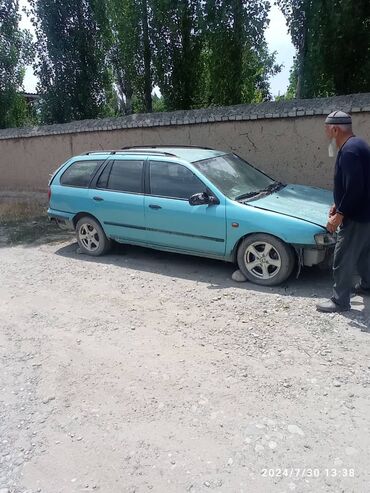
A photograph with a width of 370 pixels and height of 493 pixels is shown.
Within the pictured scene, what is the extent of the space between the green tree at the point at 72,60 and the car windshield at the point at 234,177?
7.14 metres

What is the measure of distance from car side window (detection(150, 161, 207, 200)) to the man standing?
178 centimetres

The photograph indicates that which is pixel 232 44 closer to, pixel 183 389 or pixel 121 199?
pixel 121 199

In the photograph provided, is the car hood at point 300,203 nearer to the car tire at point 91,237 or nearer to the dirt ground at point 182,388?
the dirt ground at point 182,388

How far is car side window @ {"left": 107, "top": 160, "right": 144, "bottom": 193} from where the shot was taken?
6.12m

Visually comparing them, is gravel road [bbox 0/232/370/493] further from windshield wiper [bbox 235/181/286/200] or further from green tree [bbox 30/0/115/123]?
green tree [bbox 30/0/115/123]

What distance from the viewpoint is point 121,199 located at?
20.4 ft

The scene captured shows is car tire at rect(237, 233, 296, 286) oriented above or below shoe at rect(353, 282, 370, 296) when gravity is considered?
above

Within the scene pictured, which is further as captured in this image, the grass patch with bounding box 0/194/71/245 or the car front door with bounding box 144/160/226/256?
the grass patch with bounding box 0/194/71/245

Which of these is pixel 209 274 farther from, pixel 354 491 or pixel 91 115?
pixel 91 115

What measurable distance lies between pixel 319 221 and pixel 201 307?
1.59 m

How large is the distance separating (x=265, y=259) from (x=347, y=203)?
→ 1.29 m

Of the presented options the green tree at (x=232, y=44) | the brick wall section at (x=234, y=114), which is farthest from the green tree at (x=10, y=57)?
the green tree at (x=232, y=44)

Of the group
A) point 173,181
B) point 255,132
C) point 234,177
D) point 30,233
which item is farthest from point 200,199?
→ point 30,233

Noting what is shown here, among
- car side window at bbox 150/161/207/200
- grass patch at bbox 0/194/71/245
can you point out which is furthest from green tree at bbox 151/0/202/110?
car side window at bbox 150/161/207/200
